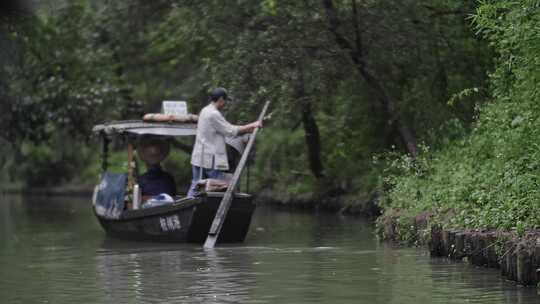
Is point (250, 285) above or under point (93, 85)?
under

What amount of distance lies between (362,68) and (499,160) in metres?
6.98

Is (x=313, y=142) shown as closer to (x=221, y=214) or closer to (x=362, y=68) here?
(x=362, y=68)

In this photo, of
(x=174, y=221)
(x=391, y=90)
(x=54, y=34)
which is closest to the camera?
(x=174, y=221)

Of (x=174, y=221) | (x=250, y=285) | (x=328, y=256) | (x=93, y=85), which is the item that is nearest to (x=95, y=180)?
(x=93, y=85)

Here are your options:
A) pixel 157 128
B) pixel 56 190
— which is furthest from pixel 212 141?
pixel 56 190

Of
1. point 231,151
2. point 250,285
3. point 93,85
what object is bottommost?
point 250,285

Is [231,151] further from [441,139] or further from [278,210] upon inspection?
[278,210]

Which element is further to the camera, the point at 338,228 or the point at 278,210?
the point at 278,210

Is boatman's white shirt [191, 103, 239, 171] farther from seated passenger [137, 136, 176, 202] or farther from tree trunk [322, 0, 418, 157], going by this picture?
tree trunk [322, 0, 418, 157]

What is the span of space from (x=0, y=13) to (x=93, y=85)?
12484 mm

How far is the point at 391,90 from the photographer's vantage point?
24.9 metres

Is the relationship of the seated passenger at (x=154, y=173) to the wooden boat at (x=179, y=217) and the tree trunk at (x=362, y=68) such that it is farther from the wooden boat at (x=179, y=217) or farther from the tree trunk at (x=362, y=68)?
the tree trunk at (x=362, y=68)

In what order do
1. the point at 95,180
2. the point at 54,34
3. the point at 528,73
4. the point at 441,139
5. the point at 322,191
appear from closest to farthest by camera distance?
1. the point at 528,73
2. the point at 441,139
3. the point at 322,191
4. the point at 54,34
5. the point at 95,180

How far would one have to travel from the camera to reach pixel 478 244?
1430cm
